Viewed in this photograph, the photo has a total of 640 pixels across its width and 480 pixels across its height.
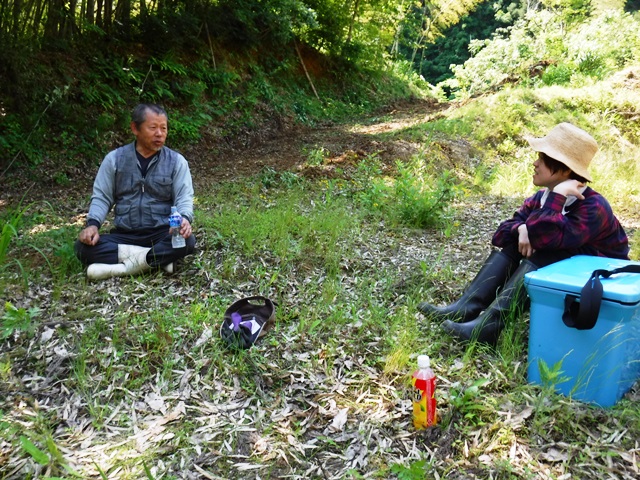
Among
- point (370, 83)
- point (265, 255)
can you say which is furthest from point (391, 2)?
point (265, 255)

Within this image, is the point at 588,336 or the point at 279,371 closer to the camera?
the point at 588,336

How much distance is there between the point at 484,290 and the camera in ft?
Answer: 9.43

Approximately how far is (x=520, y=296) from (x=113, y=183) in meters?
2.84

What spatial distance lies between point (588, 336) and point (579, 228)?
65 centimetres

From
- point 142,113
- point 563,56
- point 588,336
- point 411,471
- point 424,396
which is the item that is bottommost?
point 411,471

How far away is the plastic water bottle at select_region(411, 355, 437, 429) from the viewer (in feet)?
6.78

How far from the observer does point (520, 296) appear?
8.77ft

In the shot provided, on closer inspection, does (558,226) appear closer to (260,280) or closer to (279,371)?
(279,371)

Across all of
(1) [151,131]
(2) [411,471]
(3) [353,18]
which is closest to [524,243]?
(2) [411,471]

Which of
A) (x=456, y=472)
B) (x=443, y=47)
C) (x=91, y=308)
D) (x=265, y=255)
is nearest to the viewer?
(x=456, y=472)

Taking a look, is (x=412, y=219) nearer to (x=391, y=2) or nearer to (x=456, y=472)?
(x=456, y=472)

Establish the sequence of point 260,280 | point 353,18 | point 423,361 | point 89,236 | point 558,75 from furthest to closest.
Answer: point 353,18 < point 558,75 < point 260,280 < point 89,236 < point 423,361

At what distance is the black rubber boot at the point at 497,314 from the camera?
2.64m

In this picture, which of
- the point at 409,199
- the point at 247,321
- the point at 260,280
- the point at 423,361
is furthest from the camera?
the point at 409,199
